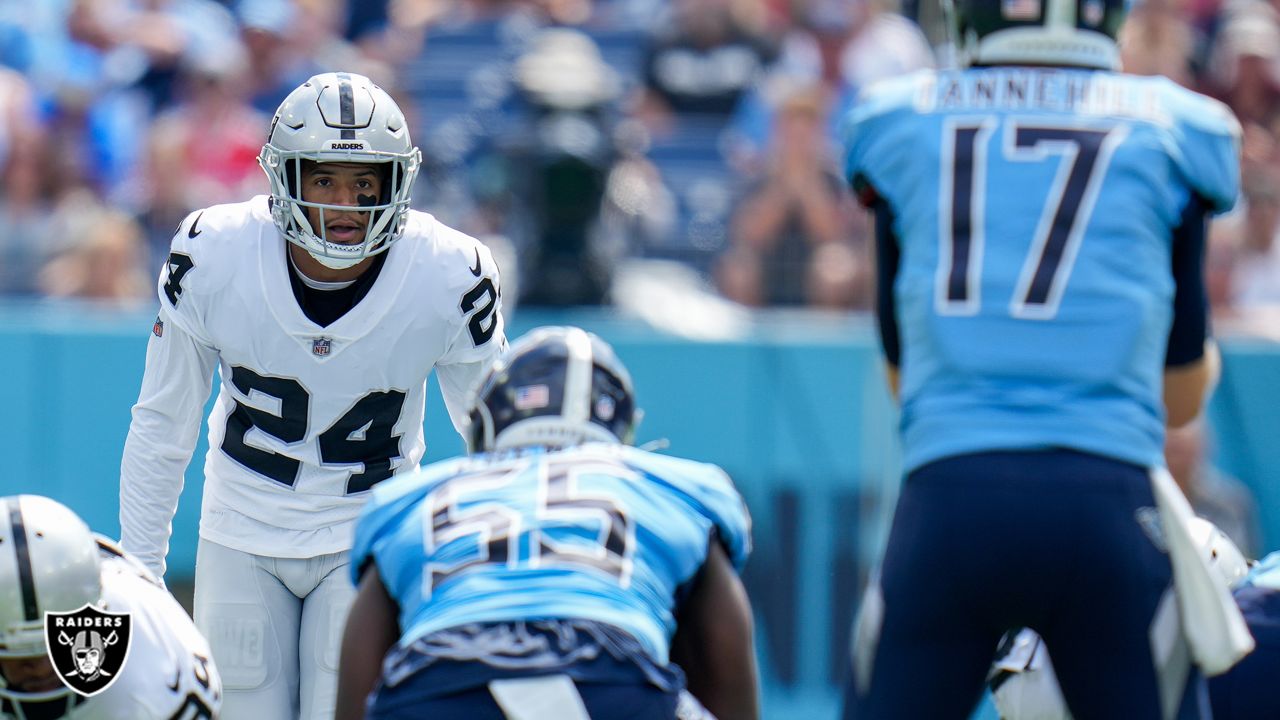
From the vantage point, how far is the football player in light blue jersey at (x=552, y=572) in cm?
305

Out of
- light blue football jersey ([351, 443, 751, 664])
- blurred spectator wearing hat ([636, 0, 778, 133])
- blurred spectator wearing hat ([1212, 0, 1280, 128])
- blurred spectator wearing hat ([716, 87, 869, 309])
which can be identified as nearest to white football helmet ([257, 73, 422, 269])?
light blue football jersey ([351, 443, 751, 664])

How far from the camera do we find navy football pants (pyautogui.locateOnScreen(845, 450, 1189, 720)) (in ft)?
10.7

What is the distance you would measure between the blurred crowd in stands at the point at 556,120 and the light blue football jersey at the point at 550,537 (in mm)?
4646

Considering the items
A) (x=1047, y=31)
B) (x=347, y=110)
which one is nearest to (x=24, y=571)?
(x=347, y=110)

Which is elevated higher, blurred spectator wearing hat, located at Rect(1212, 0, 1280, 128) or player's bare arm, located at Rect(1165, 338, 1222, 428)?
blurred spectator wearing hat, located at Rect(1212, 0, 1280, 128)

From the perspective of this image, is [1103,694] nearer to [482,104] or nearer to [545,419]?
[545,419]

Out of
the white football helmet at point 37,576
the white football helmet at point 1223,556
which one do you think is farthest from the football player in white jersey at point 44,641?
the white football helmet at point 1223,556

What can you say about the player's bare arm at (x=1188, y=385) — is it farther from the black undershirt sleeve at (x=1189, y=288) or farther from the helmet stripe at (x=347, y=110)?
the helmet stripe at (x=347, y=110)

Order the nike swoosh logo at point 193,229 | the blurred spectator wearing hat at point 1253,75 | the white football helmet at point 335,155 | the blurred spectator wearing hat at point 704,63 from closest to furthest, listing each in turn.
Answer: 1. the white football helmet at point 335,155
2. the nike swoosh logo at point 193,229
3. the blurred spectator wearing hat at point 1253,75
4. the blurred spectator wearing hat at point 704,63

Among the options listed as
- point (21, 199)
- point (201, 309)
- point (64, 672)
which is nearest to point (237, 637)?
point (201, 309)

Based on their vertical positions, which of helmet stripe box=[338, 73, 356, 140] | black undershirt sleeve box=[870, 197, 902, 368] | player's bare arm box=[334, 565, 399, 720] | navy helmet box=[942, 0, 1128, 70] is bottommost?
player's bare arm box=[334, 565, 399, 720]

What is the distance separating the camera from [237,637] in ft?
15.4

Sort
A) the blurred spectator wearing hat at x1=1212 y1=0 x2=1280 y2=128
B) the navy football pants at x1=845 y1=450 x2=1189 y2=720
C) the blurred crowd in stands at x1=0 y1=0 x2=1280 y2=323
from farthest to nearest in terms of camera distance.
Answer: the blurred spectator wearing hat at x1=1212 y1=0 x2=1280 y2=128, the blurred crowd in stands at x1=0 y1=0 x2=1280 y2=323, the navy football pants at x1=845 y1=450 x2=1189 y2=720

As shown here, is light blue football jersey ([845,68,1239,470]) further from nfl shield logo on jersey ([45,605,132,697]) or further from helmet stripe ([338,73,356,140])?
helmet stripe ([338,73,356,140])
